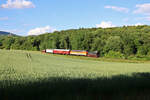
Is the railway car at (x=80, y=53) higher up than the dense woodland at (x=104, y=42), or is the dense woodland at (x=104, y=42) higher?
the dense woodland at (x=104, y=42)

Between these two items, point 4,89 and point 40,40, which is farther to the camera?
point 40,40

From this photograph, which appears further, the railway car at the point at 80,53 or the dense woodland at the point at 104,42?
the dense woodland at the point at 104,42

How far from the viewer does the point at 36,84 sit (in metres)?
8.00

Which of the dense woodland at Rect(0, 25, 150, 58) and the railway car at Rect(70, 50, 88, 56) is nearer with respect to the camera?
the railway car at Rect(70, 50, 88, 56)

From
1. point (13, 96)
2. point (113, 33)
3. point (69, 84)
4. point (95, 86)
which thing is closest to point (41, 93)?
point (13, 96)

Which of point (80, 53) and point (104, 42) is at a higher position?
point (104, 42)

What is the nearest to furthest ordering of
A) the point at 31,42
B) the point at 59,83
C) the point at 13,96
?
the point at 13,96 < the point at 59,83 < the point at 31,42

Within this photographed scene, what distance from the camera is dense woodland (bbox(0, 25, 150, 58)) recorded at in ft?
251

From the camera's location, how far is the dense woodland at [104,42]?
76438 mm

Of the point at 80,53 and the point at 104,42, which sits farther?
the point at 104,42

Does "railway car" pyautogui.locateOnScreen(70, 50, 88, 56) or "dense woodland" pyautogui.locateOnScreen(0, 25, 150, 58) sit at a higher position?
"dense woodland" pyautogui.locateOnScreen(0, 25, 150, 58)

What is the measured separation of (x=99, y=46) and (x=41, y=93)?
80.2 metres

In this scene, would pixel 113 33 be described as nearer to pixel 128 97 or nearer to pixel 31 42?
pixel 31 42

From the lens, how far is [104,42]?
282 feet
